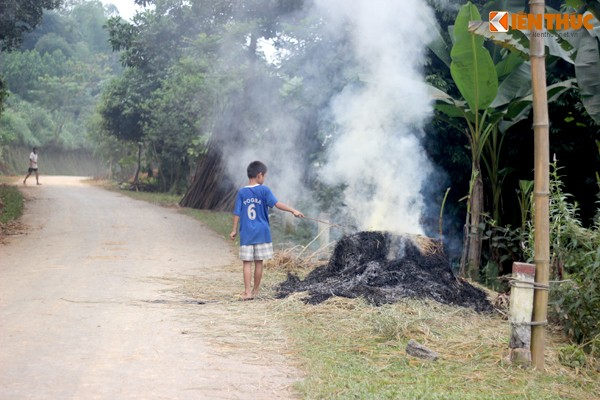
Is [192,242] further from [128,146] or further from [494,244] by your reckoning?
[128,146]

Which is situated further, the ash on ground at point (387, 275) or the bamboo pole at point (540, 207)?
the ash on ground at point (387, 275)

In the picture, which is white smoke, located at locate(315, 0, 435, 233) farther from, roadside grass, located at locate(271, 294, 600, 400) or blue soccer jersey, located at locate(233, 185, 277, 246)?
roadside grass, located at locate(271, 294, 600, 400)

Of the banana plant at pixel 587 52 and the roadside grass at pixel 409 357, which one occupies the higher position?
the banana plant at pixel 587 52

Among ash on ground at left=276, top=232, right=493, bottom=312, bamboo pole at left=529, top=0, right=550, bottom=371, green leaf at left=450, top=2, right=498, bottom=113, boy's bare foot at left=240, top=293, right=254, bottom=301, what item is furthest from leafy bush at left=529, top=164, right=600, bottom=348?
boy's bare foot at left=240, top=293, right=254, bottom=301

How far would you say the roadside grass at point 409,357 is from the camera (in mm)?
4980

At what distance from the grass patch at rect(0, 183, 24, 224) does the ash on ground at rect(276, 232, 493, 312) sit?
994 centimetres

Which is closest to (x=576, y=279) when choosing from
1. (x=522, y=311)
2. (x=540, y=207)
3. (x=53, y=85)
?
(x=522, y=311)

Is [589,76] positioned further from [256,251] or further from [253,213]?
[256,251]

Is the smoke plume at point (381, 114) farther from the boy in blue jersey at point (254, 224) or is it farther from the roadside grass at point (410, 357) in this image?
the roadside grass at point (410, 357)

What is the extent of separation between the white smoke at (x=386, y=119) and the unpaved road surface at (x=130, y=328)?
103 inches

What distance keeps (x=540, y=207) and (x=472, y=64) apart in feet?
15.1

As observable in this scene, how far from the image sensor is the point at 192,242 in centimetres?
1441

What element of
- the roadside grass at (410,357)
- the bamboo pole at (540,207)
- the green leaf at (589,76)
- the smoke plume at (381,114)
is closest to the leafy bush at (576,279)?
the roadside grass at (410,357)

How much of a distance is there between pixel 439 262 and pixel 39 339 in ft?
16.6
